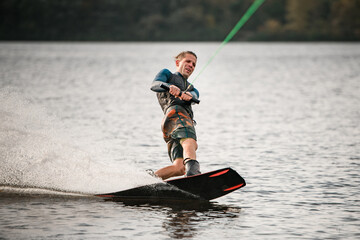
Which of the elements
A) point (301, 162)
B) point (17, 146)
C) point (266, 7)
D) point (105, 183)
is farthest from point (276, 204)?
point (266, 7)

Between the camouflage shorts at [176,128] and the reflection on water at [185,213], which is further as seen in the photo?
the camouflage shorts at [176,128]

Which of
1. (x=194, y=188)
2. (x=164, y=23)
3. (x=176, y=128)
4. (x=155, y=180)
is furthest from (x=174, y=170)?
(x=164, y=23)

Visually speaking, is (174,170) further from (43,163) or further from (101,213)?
(43,163)

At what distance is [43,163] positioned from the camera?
35.2 ft

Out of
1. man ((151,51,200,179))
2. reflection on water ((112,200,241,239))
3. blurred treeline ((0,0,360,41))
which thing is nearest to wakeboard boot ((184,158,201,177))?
man ((151,51,200,179))

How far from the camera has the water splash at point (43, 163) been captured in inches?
404

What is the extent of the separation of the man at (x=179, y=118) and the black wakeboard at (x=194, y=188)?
0.59ft

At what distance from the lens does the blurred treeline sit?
17812 cm

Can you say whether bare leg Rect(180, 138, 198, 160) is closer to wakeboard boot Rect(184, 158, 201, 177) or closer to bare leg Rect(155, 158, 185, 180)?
wakeboard boot Rect(184, 158, 201, 177)

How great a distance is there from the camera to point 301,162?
1298 centimetres

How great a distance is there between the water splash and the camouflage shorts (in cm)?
53

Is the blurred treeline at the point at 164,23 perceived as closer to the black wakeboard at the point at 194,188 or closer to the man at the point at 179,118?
the man at the point at 179,118

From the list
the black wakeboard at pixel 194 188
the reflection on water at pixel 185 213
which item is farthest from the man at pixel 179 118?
the reflection on water at pixel 185 213

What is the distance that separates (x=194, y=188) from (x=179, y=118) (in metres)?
0.98
